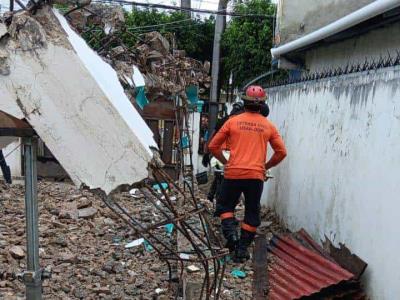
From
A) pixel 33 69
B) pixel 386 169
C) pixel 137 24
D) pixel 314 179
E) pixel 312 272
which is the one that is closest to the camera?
pixel 33 69

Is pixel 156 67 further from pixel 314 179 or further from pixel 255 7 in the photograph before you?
pixel 255 7

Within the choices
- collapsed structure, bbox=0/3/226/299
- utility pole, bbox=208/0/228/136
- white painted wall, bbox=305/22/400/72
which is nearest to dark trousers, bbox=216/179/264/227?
white painted wall, bbox=305/22/400/72

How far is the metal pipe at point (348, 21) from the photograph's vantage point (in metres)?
4.79

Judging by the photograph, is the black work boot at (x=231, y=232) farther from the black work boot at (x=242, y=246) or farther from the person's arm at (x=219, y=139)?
the person's arm at (x=219, y=139)

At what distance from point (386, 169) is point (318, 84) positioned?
1986 mm

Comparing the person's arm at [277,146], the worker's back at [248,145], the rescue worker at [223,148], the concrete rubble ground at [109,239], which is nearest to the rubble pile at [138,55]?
the concrete rubble ground at [109,239]

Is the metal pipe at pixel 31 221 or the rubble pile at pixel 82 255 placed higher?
the metal pipe at pixel 31 221

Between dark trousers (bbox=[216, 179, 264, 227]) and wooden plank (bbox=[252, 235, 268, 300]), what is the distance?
1.22 feet

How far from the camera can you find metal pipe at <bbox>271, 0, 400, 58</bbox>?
4793 millimetres

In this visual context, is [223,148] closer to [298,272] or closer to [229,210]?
[229,210]

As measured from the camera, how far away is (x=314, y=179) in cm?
517

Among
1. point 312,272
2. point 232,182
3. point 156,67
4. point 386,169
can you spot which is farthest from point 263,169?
point 156,67

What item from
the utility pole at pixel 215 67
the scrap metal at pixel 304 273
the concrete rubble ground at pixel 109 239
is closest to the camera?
the scrap metal at pixel 304 273

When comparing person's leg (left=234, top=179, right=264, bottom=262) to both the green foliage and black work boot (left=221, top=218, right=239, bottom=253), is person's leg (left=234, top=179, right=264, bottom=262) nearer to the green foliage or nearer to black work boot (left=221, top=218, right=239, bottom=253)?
black work boot (left=221, top=218, right=239, bottom=253)
